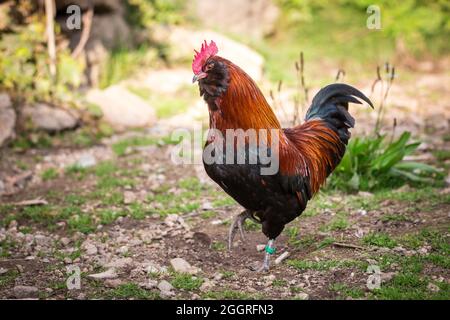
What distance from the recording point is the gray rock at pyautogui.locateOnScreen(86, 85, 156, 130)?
27.7 ft

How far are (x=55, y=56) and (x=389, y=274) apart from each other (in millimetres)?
5967

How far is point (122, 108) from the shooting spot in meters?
8.55

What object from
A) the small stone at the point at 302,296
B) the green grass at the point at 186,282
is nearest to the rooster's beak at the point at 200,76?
the green grass at the point at 186,282

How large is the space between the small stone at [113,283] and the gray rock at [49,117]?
3.93 metres

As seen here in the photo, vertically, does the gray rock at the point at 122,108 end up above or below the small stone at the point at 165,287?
above

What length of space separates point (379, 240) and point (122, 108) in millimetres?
4935

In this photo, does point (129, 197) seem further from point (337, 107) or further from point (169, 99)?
point (169, 99)

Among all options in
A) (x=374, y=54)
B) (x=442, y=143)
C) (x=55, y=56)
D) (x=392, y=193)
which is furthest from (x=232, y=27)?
(x=392, y=193)

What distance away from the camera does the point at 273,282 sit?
433 centimetres

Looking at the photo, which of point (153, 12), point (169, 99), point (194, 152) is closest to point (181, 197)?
point (194, 152)

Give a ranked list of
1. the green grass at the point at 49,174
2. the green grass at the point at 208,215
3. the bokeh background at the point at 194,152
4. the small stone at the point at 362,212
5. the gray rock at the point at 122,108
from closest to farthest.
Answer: the bokeh background at the point at 194,152, the small stone at the point at 362,212, the green grass at the point at 208,215, the green grass at the point at 49,174, the gray rock at the point at 122,108

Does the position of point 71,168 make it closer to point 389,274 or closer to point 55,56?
point 55,56

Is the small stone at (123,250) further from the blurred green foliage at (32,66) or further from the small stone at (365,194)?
the blurred green foliage at (32,66)

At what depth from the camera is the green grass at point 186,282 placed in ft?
13.9
